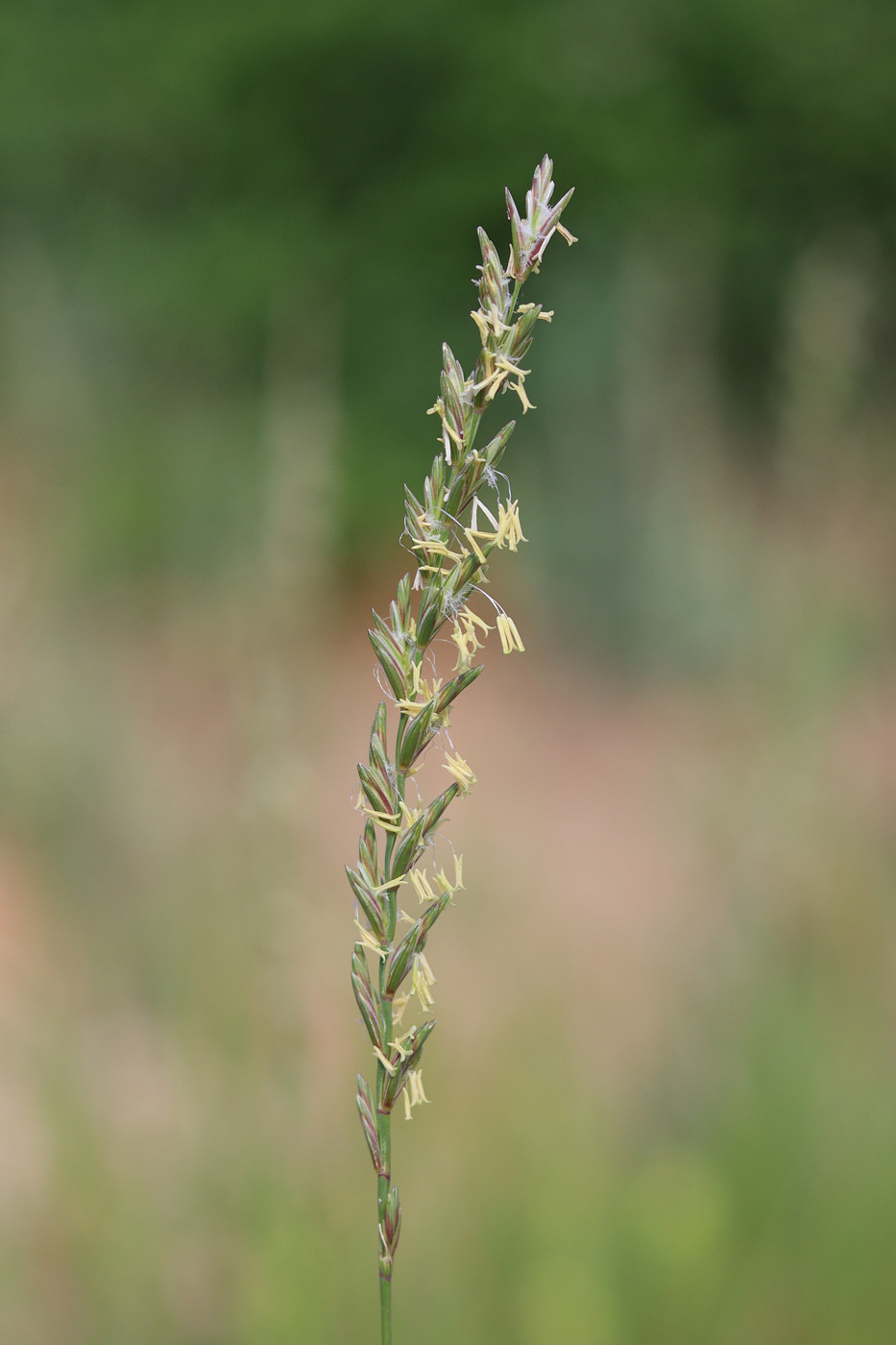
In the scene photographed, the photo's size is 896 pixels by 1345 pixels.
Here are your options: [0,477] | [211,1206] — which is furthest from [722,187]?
[211,1206]

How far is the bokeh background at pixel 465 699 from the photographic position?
3.72 ft

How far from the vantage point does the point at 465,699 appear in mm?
4391

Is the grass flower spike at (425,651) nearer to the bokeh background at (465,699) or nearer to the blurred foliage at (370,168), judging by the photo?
the bokeh background at (465,699)

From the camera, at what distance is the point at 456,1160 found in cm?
132

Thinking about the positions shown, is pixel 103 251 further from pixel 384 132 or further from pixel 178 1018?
pixel 178 1018

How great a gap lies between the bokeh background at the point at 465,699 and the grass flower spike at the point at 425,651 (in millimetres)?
555

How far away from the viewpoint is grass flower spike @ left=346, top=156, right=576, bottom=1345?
349mm

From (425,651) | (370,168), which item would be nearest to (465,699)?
(370,168)

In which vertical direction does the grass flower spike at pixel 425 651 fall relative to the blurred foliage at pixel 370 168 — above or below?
below

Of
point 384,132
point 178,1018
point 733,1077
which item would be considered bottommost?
point 733,1077

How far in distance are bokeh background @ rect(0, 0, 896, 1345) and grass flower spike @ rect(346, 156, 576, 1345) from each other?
0.55m

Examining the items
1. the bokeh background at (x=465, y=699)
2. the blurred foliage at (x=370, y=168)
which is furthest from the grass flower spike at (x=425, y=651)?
the blurred foliage at (x=370, y=168)

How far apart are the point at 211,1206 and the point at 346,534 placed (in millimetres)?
3547

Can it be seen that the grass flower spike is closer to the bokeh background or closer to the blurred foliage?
the bokeh background
